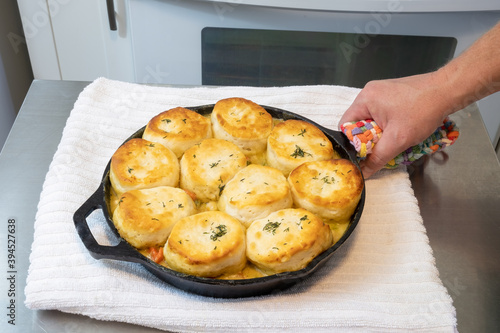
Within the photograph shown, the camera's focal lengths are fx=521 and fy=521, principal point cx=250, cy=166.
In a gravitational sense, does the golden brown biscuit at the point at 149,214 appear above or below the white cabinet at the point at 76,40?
above

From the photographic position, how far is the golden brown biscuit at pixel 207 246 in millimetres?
917

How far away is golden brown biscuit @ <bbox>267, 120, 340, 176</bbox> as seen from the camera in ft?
3.75

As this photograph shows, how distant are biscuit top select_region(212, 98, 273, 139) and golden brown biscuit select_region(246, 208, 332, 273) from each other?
10.0 inches

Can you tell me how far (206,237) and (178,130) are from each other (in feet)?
1.04

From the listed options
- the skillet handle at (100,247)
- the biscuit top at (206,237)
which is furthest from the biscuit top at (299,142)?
the skillet handle at (100,247)

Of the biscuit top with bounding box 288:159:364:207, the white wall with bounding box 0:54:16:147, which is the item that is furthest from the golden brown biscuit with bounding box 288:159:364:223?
the white wall with bounding box 0:54:16:147

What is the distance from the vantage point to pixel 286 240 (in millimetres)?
945

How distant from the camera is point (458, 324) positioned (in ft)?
3.34

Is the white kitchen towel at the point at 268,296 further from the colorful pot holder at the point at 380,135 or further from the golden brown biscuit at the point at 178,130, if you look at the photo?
the golden brown biscuit at the point at 178,130

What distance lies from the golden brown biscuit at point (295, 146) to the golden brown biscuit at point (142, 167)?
0.22 m

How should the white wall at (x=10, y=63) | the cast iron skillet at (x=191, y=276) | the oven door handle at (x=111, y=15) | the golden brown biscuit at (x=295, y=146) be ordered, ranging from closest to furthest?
the cast iron skillet at (x=191, y=276) < the golden brown biscuit at (x=295, y=146) < the oven door handle at (x=111, y=15) < the white wall at (x=10, y=63)

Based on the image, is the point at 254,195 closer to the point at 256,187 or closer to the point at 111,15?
the point at 256,187

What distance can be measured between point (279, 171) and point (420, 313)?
0.39 meters

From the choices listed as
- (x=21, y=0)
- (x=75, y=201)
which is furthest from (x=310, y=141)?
(x=21, y=0)
